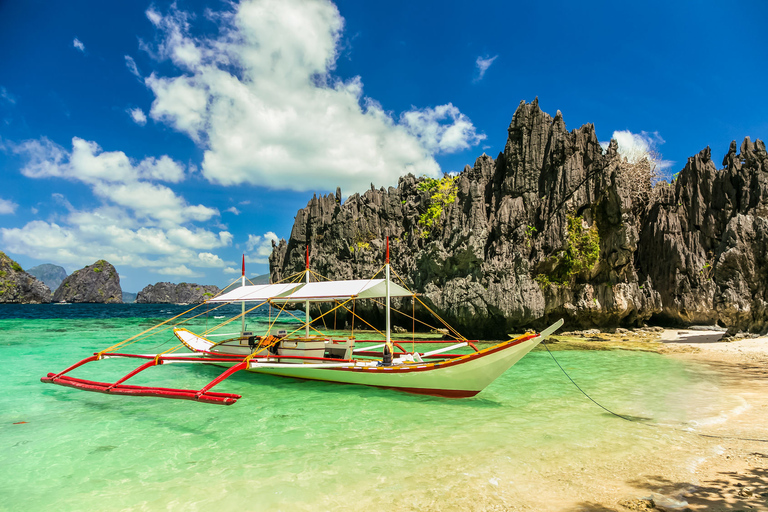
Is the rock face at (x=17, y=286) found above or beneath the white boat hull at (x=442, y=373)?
above

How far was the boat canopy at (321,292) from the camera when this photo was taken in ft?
54.6

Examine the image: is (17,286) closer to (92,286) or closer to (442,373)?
(92,286)

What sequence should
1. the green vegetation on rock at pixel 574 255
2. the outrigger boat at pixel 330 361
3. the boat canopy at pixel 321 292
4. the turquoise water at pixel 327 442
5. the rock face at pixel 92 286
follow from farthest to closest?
the rock face at pixel 92 286
the green vegetation on rock at pixel 574 255
the boat canopy at pixel 321 292
the outrigger boat at pixel 330 361
the turquoise water at pixel 327 442

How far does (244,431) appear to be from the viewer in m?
10.8

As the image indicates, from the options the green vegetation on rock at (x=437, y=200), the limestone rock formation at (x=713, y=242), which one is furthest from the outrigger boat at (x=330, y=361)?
the green vegetation on rock at (x=437, y=200)

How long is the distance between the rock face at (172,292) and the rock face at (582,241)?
181948 mm

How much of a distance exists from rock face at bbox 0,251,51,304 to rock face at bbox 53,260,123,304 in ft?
76.0

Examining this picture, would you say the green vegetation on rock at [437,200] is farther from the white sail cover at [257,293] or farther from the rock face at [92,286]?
the rock face at [92,286]

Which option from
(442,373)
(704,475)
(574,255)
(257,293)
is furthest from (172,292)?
(704,475)

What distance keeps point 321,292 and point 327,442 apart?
8252 millimetres

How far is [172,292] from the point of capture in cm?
19250

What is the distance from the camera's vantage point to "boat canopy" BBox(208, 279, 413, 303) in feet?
54.6

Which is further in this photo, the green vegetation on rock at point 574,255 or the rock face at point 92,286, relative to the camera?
the rock face at point 92,286

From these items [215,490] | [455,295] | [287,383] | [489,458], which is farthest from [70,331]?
[489,458]
